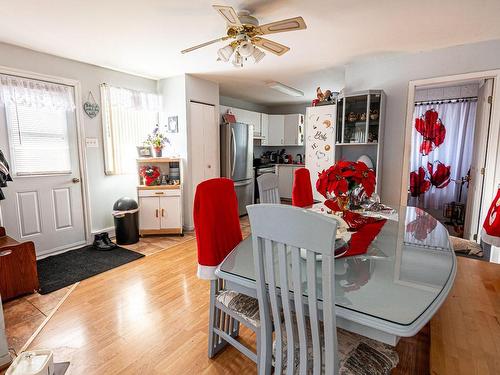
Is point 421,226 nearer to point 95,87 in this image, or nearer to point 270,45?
point 270,45

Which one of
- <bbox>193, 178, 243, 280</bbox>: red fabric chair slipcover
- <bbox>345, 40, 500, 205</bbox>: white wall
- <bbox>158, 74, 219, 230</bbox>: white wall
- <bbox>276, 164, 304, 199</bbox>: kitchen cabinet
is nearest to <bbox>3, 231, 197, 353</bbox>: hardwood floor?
<bbox>193, 178, 243, 280</bbox>: red fabric chair slipcover

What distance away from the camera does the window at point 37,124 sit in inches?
115

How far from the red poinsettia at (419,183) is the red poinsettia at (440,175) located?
0.11 meters

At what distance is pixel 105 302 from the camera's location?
229 cm

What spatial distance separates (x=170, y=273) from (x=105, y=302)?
2.21 feet

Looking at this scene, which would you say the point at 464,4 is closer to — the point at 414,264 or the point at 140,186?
the point at 414,264

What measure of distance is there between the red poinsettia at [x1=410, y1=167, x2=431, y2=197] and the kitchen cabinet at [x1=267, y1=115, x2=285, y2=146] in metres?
2.90

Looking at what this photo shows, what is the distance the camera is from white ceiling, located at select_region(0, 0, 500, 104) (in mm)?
2084

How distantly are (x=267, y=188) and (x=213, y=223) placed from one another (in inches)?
37.3

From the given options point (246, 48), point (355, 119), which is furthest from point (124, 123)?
point (355, 119)

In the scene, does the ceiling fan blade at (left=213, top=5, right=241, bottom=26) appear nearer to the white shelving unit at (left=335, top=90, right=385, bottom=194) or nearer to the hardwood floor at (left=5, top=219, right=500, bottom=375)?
the white shelving unit at (left=335, top=90, right=385, bottom=194)

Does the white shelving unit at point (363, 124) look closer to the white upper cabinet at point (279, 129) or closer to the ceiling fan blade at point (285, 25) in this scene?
the ceiling fan blade at point (285, 25)

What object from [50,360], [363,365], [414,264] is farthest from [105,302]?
[414,264]

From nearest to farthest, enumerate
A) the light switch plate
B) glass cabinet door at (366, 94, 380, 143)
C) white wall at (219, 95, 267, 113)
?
glass cabinet door at (366, 94, 380, 143) → the light switch plate → white wall at (219, 95, 267, 113)
